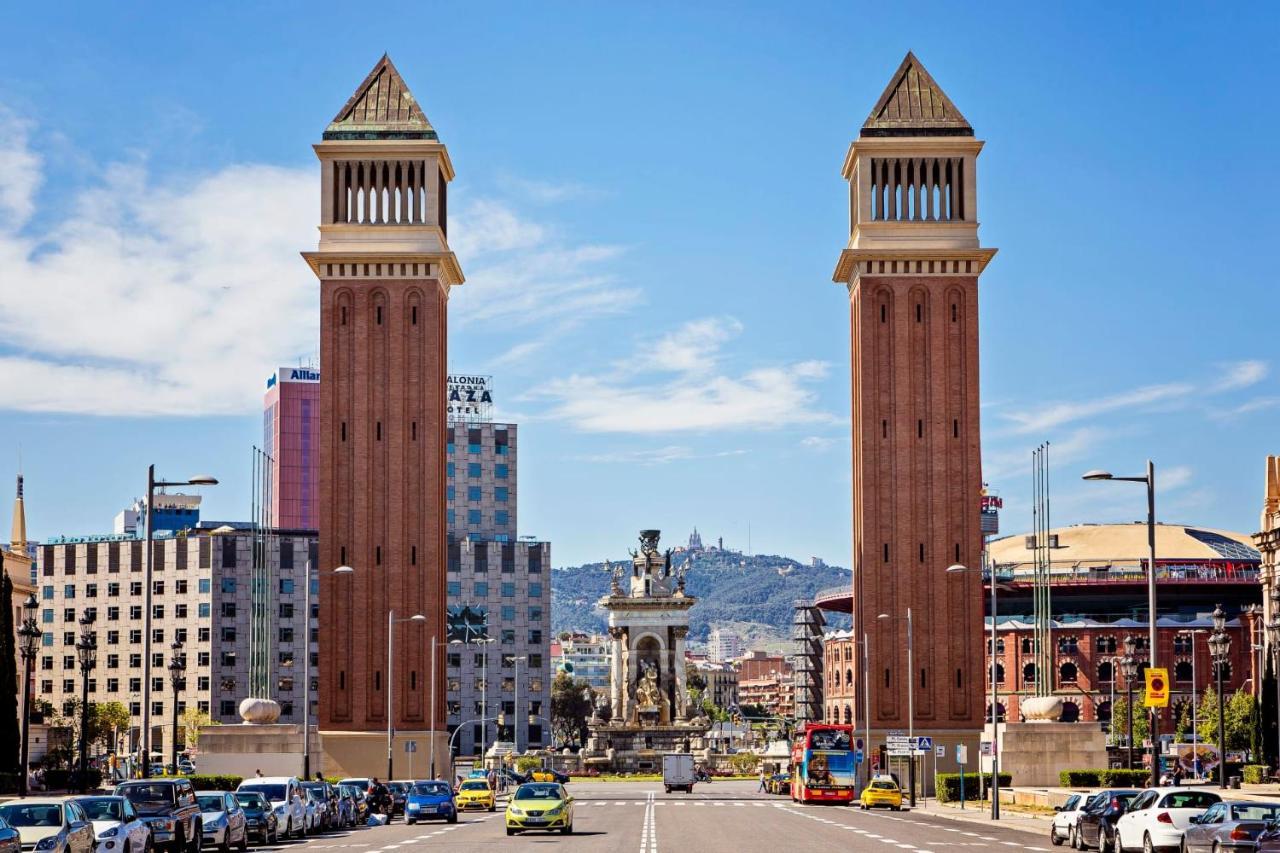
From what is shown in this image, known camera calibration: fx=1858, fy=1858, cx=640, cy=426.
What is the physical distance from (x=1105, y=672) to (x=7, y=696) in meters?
114

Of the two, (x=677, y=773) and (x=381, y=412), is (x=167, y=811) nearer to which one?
(x=381, y=412)

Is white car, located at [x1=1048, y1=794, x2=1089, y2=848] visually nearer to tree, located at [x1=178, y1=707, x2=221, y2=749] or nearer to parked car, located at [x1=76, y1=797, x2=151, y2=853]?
parked car, located at [x1=76, y1=797, x2=151, y2=853]

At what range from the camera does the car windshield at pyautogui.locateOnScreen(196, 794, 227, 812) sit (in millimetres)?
42656

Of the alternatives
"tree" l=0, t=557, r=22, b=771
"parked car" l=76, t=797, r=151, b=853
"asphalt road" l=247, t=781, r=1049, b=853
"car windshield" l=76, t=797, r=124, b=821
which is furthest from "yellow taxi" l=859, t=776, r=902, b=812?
"car windshield" l=76, t=797, r=124, b=821

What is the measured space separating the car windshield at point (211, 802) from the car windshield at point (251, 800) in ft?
9.72

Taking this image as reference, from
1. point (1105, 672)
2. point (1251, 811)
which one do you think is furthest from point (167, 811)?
point (1105, 672)

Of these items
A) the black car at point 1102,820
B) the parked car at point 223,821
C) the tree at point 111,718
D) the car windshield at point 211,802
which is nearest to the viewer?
the black car at point 1102,820

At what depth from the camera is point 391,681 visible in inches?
3524

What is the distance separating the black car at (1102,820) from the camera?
135 ft

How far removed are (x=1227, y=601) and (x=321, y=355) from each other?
103 metres

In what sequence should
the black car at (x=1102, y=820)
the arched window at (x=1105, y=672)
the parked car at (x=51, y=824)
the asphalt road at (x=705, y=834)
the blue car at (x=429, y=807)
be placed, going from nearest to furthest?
the parked car at (x=51, y=824), the black car at (x=1102, y=820), the asphalt road at (x=705, y=834), the blue car at (x=429, y=807), the arched window at (x=1105, y=672)

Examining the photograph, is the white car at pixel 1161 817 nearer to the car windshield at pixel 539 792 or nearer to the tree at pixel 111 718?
the car windshield at pixel 539 792

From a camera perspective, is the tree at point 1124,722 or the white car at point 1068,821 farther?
the tree at point 1124,722

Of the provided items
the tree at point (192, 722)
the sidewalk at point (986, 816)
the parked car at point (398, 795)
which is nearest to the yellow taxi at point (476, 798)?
the parked car at point (398, 795)
